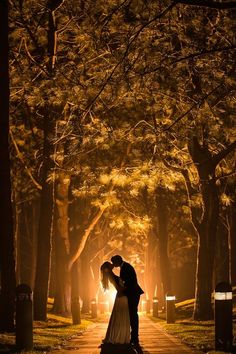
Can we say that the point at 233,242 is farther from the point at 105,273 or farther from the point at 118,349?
the point at 118,349

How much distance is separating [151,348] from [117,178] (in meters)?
8.52

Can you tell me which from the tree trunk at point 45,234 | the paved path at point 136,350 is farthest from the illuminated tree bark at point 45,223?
the paved path at point 136,350

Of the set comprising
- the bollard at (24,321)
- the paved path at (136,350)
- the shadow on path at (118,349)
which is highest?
the bollard at (24,321)

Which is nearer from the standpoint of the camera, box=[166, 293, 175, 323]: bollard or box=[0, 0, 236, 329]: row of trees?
box=[0, 0, 236, 329]: row of trees

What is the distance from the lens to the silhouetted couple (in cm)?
1237

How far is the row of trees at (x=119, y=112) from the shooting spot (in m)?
16.2

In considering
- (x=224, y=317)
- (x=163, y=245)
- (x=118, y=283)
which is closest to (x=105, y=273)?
(x=118, y=283)

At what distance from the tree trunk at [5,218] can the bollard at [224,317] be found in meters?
5.86

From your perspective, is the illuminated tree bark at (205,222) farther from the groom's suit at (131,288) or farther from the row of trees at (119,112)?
the groom's suit at (131,288)

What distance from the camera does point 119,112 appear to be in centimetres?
2695

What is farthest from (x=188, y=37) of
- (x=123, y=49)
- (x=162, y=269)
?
(x=162, y=269)

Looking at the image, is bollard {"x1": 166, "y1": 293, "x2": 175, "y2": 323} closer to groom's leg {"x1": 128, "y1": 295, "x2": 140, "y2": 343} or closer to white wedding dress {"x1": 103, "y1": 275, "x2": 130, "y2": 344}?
groom's leg {"x1": 128, "y1": 295, "x2": 140, "y2": 343}

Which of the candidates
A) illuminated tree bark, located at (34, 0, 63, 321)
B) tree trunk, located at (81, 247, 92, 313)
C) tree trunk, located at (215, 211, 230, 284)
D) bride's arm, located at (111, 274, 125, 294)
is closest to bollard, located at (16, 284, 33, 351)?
bride's arm, located at (111, 274, 125, 294)

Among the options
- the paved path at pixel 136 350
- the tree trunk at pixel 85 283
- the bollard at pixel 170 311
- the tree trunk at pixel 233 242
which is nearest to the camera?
the paved path at pixel 136 350
